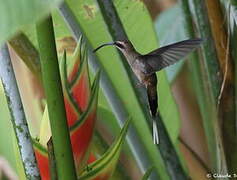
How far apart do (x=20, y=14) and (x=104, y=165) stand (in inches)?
9.7

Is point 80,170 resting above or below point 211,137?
above

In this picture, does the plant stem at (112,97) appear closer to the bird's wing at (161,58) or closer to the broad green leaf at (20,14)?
the bird's wing at (161,58)

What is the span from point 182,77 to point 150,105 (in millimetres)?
747

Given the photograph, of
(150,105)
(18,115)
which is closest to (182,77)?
(150,105)

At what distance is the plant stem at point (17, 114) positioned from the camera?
14.7 inches

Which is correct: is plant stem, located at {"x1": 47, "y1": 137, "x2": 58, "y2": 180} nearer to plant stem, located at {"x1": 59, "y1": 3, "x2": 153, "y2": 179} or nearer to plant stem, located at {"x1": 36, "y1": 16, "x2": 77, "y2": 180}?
plant stem, located at {"x1": 36, "y1": 16, "x2": 77, "y2": 180}

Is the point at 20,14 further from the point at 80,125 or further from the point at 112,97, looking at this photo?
the point at 112,97

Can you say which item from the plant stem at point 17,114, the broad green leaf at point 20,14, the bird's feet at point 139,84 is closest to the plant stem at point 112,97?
the bird's feet at point 139,84

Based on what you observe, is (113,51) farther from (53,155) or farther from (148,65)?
(53,155)

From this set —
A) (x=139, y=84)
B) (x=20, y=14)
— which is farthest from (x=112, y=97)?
(x=20, y=14)

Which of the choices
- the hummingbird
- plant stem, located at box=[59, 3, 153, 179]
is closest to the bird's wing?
the hummingbird

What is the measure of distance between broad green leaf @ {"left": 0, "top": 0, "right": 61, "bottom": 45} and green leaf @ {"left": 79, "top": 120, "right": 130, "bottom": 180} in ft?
0.78

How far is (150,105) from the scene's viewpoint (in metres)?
0.49

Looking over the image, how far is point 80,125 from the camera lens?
44 centimetres
